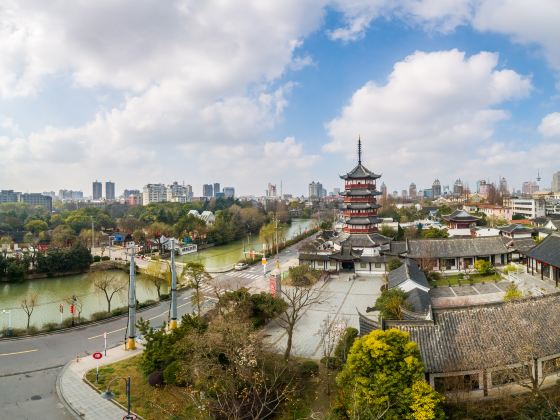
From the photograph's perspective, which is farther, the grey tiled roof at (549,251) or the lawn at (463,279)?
the lawn at (463,279)

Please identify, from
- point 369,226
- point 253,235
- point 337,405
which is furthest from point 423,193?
point 337,405

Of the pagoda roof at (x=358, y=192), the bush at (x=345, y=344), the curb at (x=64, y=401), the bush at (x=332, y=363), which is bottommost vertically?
the curb at (x=64, y=401)

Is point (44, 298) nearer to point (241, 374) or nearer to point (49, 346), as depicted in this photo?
point (49, 346)

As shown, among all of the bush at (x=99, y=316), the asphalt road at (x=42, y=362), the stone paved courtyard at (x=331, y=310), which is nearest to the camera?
the asphalt road at (x=42, y=362)

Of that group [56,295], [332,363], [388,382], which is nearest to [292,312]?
[332,363]

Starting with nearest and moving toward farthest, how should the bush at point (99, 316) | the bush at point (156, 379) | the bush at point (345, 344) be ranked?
the bush at point (156, 379) → the bush at point (345, 344) → the bush at point (99, 316)

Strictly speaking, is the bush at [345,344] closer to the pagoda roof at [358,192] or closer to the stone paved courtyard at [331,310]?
the stone paved courtyard at [331,310]

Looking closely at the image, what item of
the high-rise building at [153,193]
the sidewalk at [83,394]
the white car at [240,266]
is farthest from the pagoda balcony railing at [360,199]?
the high-rise building at [153,193]

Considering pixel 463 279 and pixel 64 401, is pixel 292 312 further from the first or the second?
→ pixel 463 279
